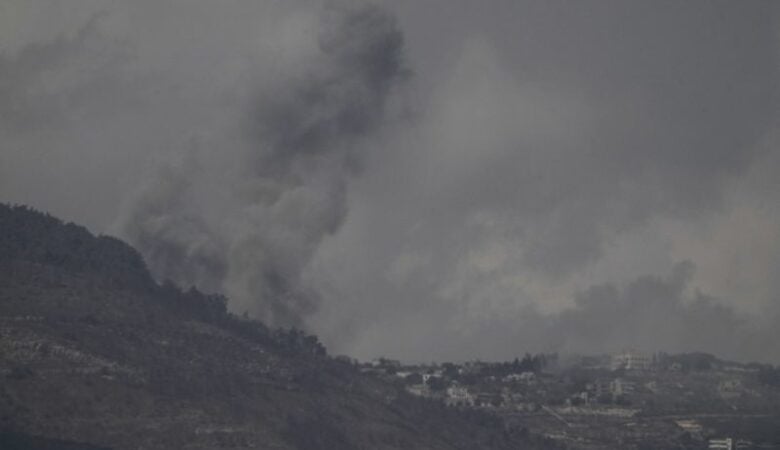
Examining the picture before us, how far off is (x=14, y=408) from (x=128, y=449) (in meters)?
13.2

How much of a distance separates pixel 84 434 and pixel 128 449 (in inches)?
200

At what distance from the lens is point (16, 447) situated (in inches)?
7554

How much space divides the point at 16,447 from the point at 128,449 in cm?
1330

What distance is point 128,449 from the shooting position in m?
200

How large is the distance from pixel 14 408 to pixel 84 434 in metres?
8.17

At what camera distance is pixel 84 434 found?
655 ft

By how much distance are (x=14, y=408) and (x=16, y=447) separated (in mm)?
8623

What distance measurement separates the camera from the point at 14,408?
200 m
